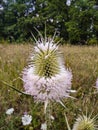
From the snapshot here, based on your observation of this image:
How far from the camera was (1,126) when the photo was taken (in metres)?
3.97

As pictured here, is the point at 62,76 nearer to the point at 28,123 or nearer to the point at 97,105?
the point at 28,123

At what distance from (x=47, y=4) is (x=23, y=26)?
3798 millimetres

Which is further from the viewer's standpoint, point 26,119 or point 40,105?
point 40,105

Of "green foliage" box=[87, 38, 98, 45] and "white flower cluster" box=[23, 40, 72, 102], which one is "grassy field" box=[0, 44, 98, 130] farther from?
"green foliage" box=[87, 38, 98, 45]

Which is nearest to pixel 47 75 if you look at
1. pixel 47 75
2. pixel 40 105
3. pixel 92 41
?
pixel 47 75

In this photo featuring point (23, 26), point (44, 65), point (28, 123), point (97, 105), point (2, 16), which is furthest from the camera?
point (2, 16)

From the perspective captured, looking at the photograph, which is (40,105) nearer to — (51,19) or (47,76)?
(47,76)

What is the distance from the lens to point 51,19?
4325 centimetres

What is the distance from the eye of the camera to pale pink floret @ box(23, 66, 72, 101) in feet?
6.16

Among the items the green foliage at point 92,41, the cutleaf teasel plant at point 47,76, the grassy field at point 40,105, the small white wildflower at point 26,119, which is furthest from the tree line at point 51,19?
the cutleaf teasel plant at point 47,76

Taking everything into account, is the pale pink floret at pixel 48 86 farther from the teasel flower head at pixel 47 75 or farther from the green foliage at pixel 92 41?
the green foliage at pixel 92 41

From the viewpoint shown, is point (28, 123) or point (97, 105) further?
point (97, 105)

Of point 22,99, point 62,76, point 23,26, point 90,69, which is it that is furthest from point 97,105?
point 23,26

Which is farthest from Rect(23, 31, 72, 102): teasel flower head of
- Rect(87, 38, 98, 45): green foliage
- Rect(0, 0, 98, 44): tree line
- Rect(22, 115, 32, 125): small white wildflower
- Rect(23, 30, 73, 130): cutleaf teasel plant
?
Rect(87, 38, 98, 45): green foliage
